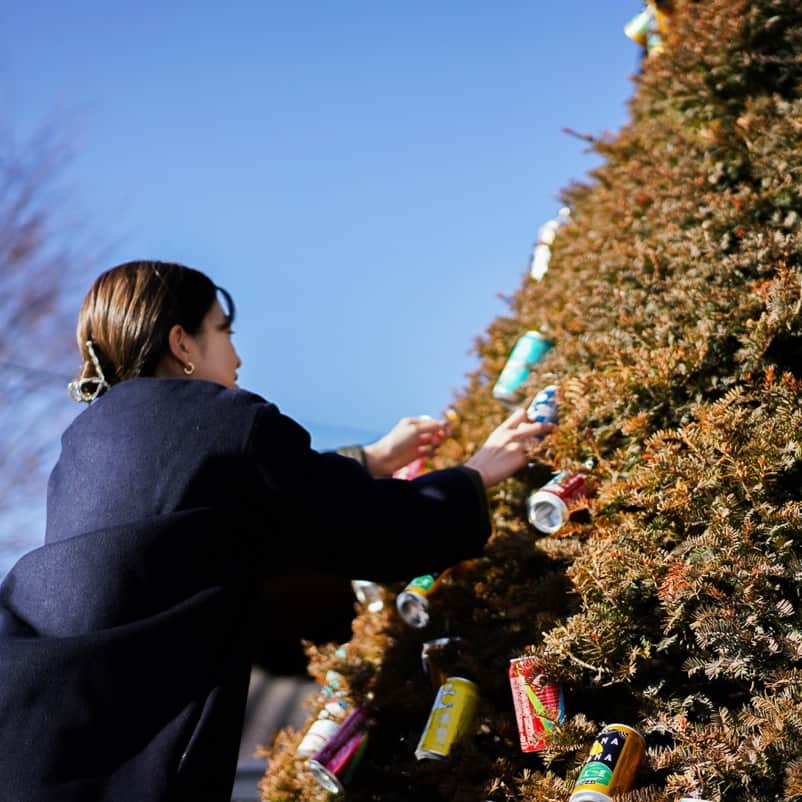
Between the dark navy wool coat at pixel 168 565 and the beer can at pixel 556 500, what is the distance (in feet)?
0.47

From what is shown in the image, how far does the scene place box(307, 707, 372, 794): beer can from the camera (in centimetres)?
250

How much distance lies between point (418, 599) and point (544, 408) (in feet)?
2.02

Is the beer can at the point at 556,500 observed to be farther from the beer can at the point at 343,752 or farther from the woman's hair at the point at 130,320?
the woman's hair at the point at 130,320

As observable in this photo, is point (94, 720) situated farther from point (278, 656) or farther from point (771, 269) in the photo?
point (278, 656)

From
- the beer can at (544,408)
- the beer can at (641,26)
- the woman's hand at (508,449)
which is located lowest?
the woman's hand at (508,449)

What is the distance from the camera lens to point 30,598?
2.14 metres

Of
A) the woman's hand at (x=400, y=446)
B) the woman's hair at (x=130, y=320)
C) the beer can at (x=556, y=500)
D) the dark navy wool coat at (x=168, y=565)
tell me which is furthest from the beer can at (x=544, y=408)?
the woman's hair at (x=130, y=320)

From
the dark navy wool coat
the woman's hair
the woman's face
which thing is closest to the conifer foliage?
the dark navy wool coat

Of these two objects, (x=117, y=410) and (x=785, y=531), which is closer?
(x=785, y=531)

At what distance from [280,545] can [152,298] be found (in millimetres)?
697

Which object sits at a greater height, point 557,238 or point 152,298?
point 557,238

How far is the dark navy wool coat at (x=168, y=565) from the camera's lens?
195cm

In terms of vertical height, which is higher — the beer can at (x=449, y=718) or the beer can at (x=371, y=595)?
the beer can at (x=371, y=595)

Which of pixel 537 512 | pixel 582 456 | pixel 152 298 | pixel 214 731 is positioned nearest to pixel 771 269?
pixel 582 456
